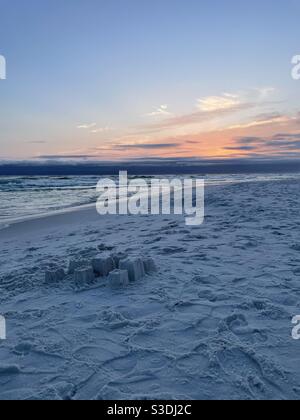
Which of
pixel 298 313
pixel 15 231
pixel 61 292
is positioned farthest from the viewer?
pixel 15 231

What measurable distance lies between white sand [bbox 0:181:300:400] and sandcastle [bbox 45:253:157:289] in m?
0.14

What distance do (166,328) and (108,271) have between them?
1.66m

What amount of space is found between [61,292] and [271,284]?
2.62 metres

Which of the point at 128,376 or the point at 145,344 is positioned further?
the point at 145,344

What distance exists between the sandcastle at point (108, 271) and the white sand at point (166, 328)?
0.14 metres

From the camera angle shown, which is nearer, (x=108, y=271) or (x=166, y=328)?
(x=166, y=328)

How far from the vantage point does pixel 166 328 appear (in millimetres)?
3209

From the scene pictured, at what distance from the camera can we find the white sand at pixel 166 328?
96.0 inches

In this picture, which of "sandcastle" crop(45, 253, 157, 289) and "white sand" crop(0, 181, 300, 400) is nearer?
"white sand" crop(0, 181, 300, 400)

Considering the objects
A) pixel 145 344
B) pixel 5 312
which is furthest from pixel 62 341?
pixel 5 312

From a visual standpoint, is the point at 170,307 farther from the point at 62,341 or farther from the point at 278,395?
the point at 278,395

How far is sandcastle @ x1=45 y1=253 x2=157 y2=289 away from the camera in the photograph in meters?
4.30
